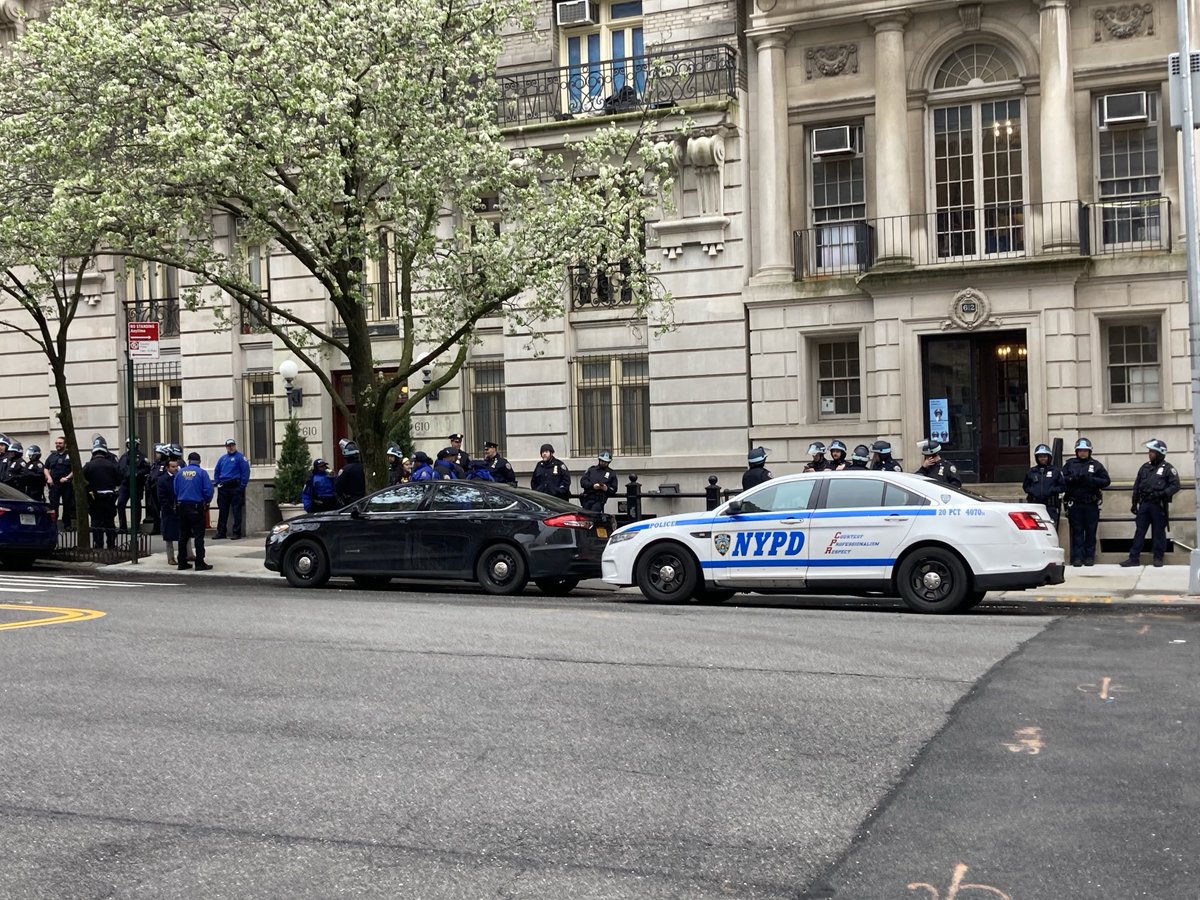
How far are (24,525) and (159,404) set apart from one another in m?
8.97

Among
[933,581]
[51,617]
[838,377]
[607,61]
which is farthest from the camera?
[607,61]

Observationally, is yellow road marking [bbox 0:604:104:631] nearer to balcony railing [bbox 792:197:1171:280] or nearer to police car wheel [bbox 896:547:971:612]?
police car wheel [bbox 896:547:971:612]

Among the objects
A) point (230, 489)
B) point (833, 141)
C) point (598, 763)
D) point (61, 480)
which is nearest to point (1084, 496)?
point (833, 141)

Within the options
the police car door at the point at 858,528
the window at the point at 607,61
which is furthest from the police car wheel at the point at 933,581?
the window at the point at 607,61

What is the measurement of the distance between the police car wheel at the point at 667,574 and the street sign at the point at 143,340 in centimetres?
848

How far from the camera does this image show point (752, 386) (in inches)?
969

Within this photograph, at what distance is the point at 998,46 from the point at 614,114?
6247 millimetres

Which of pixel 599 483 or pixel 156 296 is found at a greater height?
pixel 156 296

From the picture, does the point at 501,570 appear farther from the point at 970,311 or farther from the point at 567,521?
the point at 970,311

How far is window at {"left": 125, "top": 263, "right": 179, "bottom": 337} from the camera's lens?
29500 mm

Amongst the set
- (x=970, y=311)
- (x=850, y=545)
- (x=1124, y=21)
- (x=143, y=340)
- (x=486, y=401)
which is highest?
(x=1124, y=21)

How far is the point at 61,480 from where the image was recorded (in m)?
26.4

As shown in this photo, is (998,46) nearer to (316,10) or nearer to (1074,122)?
(1074,122)

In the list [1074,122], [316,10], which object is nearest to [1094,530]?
[1074,122]
